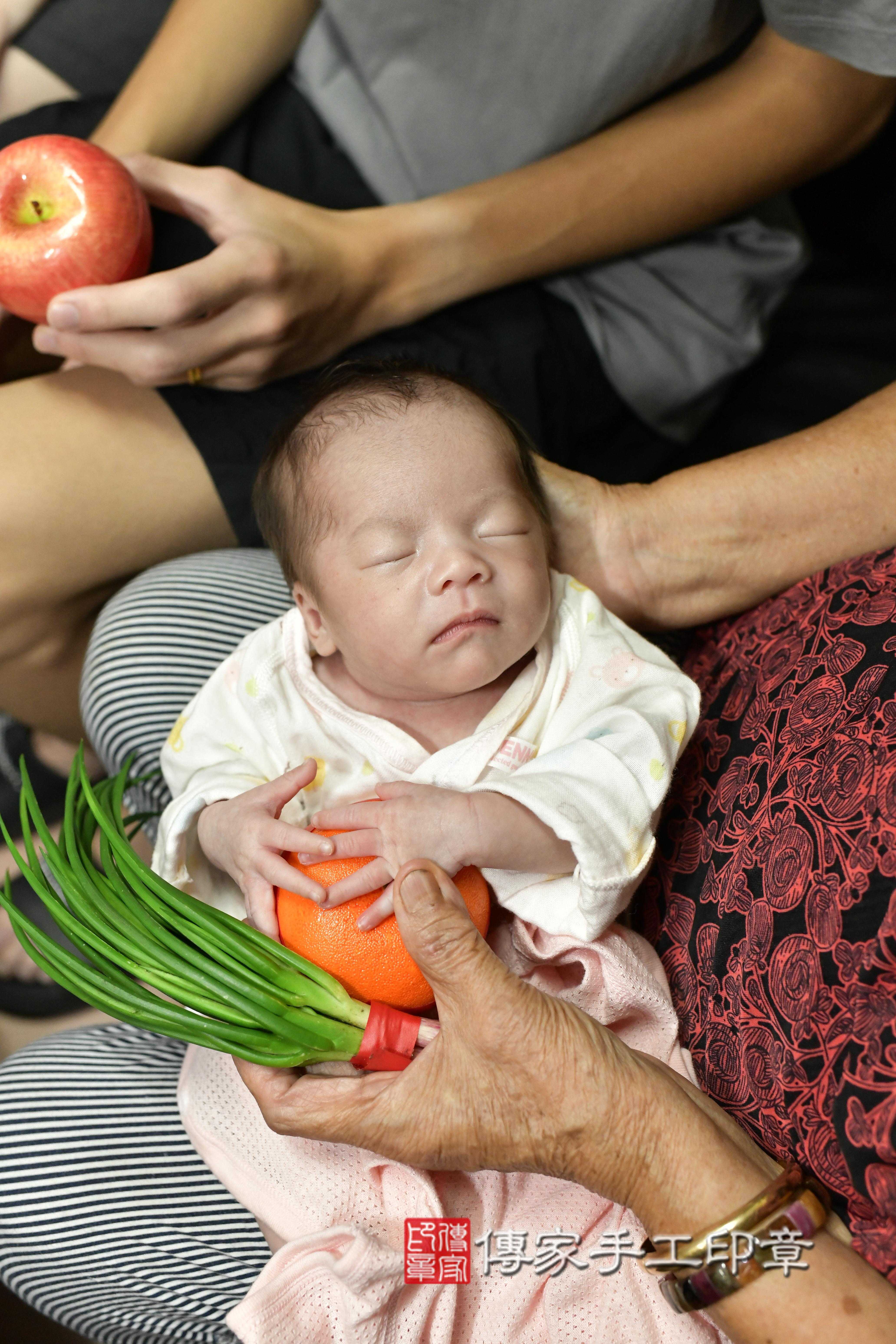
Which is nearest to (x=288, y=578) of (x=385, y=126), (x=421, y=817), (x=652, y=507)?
(x=421, y=817)

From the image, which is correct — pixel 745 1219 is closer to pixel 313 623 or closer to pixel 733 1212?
pixel 733 1212

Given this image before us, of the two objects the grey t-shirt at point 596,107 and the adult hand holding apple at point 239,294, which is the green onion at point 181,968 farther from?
the grey t-shirt at point 596,107

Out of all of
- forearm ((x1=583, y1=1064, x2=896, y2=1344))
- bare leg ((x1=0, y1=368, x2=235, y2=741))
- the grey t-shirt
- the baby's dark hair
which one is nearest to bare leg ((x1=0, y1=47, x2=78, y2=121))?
the grey t-shirt

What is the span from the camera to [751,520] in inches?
49.3

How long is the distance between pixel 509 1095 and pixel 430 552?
0.51 metres

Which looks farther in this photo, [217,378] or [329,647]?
[217,378]

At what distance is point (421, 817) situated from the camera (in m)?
0.94

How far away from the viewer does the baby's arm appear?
36.8 inches

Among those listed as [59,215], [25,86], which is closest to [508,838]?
[59,215]

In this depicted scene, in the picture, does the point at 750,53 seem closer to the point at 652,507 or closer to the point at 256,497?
the point at 652,507

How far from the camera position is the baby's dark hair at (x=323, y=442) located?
3.49 feet

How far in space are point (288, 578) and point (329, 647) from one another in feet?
0.34

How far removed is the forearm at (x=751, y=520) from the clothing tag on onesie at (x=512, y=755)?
0.31 m

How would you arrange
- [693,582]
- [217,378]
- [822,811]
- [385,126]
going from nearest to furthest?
[822,811] → [693,582] → [217,378] → [385,126]
